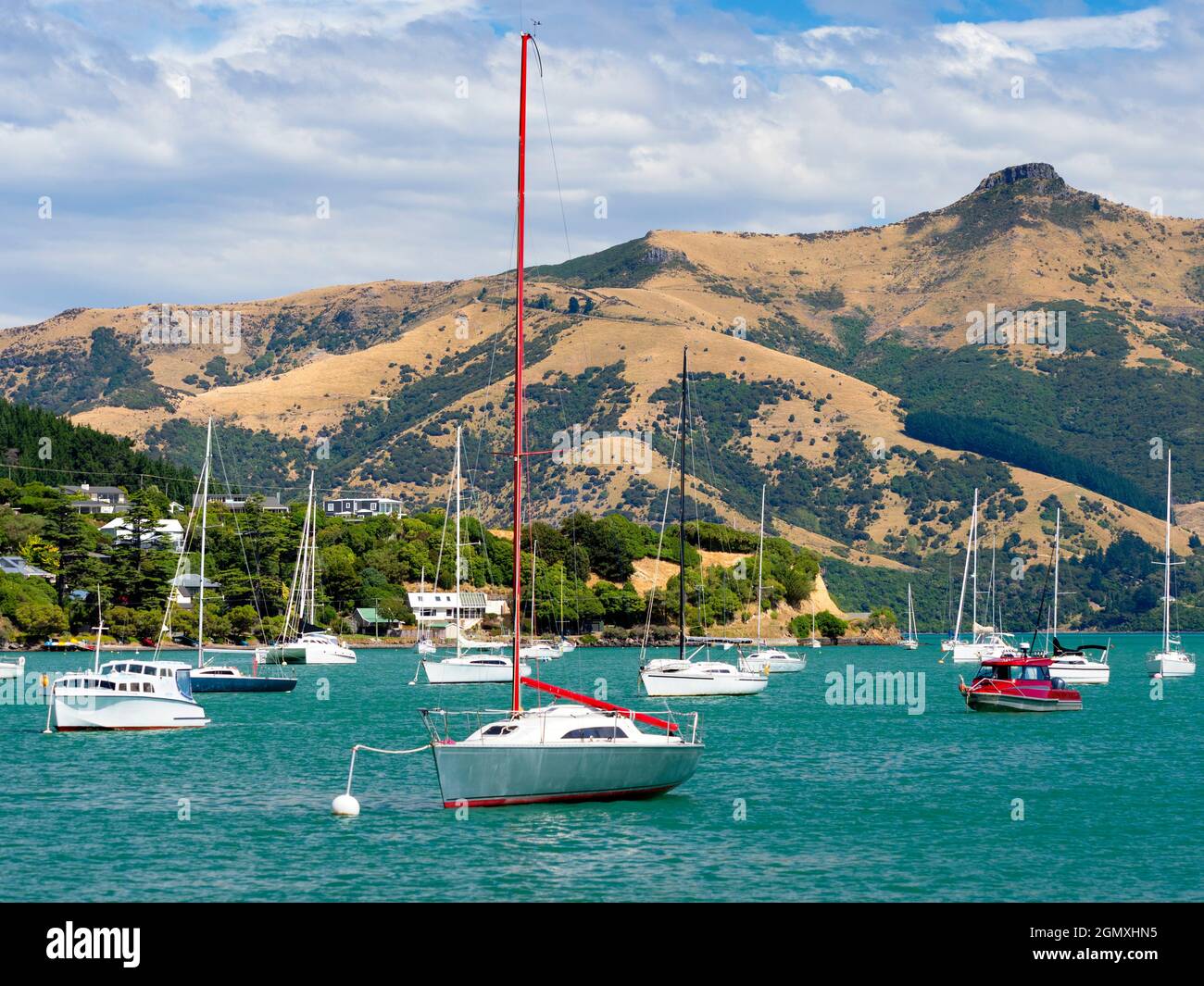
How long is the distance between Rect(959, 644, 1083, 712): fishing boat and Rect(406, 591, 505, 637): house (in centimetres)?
9081

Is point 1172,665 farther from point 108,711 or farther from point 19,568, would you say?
point 19,568

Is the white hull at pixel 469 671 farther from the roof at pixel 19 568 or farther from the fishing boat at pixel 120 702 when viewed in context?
the roof at pixel 19 568

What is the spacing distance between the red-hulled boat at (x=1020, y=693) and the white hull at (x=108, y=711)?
4158 cm

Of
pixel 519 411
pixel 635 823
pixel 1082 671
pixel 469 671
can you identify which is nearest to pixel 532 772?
pixel 635 823

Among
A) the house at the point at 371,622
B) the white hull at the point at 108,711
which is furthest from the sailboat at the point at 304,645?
the white hull at the point at 108,711

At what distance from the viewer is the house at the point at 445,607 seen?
171m

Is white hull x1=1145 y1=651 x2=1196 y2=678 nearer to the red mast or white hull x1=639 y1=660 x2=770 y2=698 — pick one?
white hull x1=639 y1=660 x2=770 y2=698

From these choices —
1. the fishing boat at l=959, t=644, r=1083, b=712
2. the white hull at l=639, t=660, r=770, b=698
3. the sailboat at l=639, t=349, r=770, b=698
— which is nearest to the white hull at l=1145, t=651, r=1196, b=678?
the fishing boat at l=959, t=644, r=1083, b=712

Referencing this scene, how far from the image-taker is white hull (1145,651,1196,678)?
12562 cm

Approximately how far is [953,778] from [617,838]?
18957mm

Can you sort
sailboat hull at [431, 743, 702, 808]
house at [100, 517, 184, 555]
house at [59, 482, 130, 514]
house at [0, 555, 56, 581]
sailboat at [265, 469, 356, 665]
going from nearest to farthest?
sailboat hull at [431, 743, 702, 808], sailboat at [265, 469, 356, 665], house at [0, 555, 56, 581], house at [100, 517, 184, 555], house at [59, 482, 130, 514]

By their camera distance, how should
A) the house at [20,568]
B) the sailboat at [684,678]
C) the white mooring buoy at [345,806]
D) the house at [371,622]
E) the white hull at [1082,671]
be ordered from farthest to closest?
the house at [371,622] < the house at [20,568] < the white hull at [1082,671] < the sailboat at [684,678] < the white mooring buoy at [345,806]

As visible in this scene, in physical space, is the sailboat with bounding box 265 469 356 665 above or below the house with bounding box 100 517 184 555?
below
